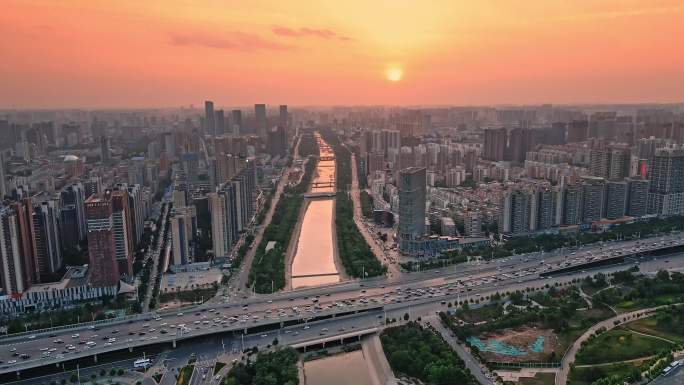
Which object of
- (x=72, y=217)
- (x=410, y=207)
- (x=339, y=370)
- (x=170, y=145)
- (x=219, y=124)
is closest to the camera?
(x=339, y=370)

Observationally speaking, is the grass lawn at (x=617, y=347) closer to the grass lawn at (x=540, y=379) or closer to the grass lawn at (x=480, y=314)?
the grass lawn at (x=540, y=379)

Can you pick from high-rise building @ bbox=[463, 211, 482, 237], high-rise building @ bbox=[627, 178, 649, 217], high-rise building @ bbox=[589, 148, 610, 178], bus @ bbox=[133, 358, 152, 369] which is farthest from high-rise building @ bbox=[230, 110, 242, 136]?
bus @ bbox=[133, 358, 152, 369]

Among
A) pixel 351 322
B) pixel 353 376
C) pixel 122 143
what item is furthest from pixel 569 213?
pixel 122 143

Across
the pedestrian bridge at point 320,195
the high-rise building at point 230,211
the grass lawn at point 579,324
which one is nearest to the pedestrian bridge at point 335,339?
the grass lawn at point 579,324

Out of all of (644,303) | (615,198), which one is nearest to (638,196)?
(615,198)

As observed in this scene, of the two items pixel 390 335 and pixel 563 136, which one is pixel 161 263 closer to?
pixel 390 335

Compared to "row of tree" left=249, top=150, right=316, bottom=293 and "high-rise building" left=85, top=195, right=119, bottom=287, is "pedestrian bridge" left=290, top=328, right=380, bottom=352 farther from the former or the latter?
"high-rise building" left=85, top=195, right=119, bottom=287

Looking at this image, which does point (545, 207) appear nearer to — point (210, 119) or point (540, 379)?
point (540, 379)
